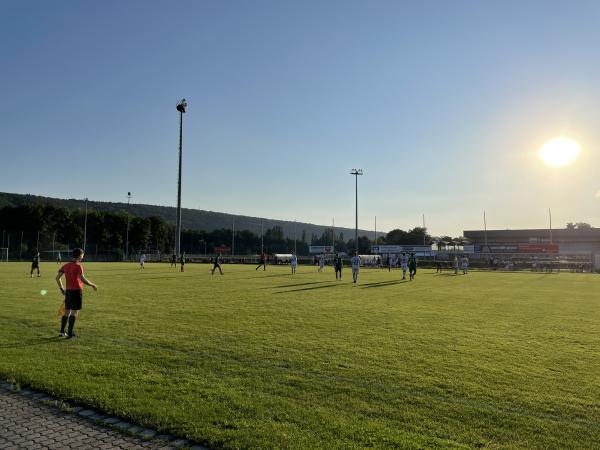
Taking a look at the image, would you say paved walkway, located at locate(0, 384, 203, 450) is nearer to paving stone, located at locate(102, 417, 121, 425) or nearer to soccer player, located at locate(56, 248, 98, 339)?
paving stone, located at locate(102, 417, 121, 425)

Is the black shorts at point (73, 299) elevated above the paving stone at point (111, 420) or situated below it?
above

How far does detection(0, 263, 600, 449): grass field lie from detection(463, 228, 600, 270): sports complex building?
6798cm

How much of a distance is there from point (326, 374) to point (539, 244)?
304ft

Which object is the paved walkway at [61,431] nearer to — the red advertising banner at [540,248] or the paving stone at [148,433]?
the paving stone at [148,433]

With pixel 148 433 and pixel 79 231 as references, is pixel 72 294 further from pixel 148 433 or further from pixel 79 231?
pixel 79 231

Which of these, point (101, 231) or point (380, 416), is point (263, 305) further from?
point (101, 231)

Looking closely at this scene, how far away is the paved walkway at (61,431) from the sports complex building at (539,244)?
Result: 7487 cm

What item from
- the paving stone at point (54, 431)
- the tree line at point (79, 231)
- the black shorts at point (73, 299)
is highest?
the tree line at point (79, 231)

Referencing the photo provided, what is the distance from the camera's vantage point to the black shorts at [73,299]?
31.4 feet

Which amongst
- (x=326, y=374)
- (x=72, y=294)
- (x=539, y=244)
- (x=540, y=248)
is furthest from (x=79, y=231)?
(x=326, y=374)

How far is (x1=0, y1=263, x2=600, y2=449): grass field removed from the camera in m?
4.82

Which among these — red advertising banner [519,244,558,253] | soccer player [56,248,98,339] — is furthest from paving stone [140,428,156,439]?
red advertising banner [519,244,558,253]

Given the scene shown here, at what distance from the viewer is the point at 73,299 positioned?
31.7 ft

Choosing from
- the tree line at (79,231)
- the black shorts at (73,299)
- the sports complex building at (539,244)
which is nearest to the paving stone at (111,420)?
the black shorts at (73,299)
